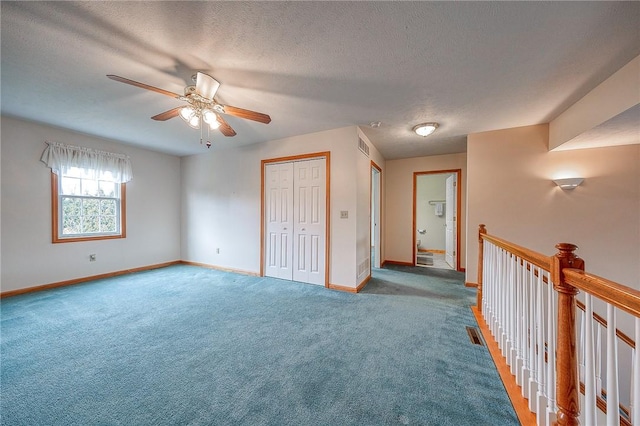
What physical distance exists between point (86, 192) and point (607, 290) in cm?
593

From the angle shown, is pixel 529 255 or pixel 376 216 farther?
pixel 376 216

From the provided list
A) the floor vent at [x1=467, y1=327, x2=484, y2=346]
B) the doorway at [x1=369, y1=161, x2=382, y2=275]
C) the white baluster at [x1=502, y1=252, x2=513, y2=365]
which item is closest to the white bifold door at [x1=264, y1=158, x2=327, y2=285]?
the doorway at [x1=369, y1=161, x2=382, y2=275]

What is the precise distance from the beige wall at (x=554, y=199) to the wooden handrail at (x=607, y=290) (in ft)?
9.82

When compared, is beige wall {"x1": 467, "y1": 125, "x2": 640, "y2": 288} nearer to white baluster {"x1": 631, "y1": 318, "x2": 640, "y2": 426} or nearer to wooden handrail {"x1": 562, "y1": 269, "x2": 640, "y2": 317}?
wooden handrail {"x1": 562, "y1": 269, "x2": 640, "y2": 317}

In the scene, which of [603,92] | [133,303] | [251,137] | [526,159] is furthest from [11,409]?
[526,159]

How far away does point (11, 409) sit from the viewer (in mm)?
1405

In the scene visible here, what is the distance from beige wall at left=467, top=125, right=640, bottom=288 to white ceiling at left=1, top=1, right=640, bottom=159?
0.58 m

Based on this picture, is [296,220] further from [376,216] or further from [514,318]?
[514,318]

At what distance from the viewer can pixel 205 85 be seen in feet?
6.93

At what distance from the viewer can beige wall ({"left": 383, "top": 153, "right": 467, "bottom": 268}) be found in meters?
5.13

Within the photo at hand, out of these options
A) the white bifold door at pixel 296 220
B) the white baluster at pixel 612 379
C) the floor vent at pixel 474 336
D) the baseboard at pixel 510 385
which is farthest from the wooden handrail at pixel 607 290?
the white bifold door at pixel 296 220

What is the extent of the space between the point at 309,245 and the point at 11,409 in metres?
3.01

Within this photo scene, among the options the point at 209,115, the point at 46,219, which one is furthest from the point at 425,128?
the point at 46,219

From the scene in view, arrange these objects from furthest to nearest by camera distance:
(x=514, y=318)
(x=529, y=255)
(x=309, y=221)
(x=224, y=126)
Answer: (x=309, y=221) → (x=224, y=126) → (x=514, y=318) → (x=529, y=255)
